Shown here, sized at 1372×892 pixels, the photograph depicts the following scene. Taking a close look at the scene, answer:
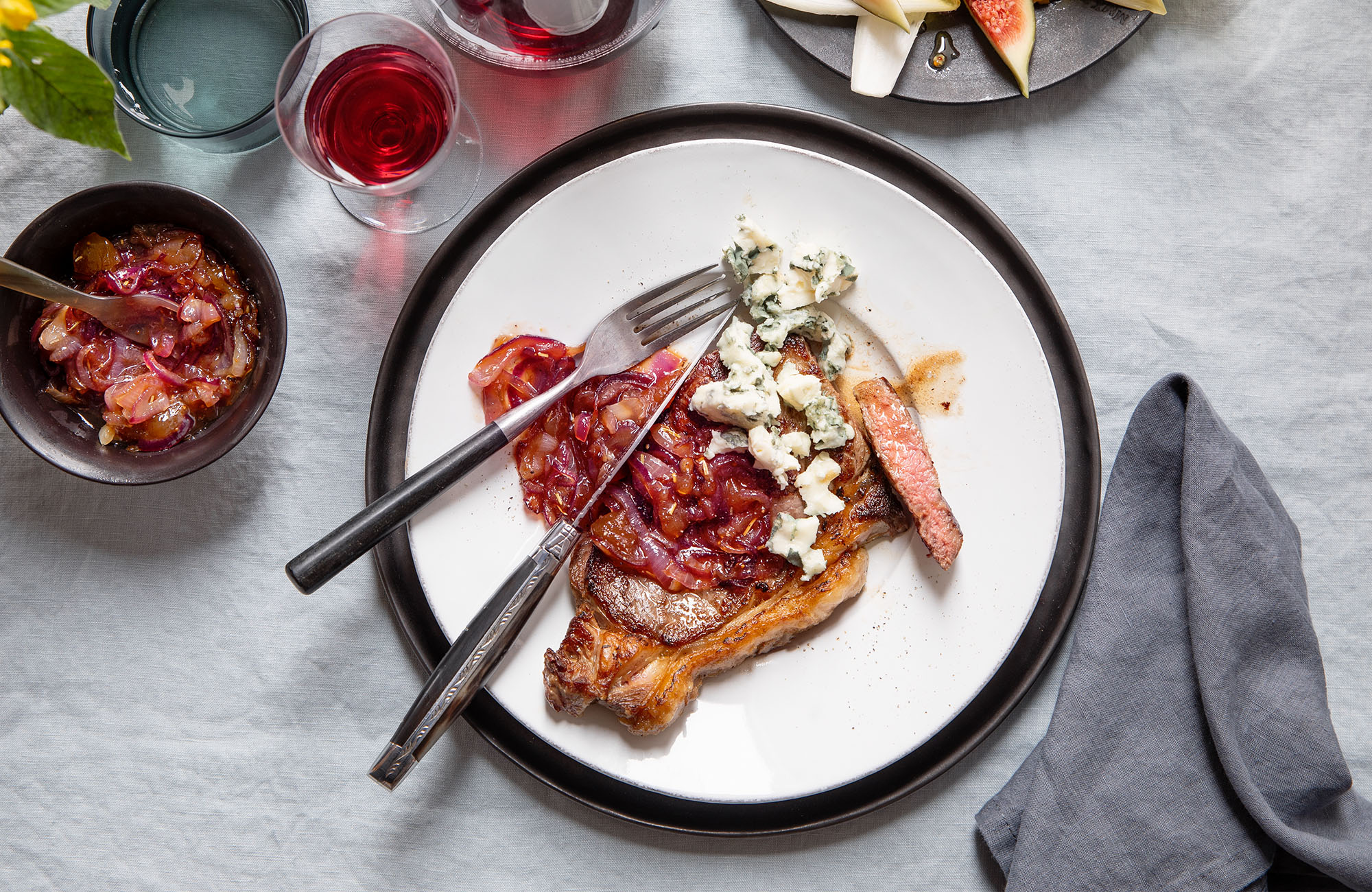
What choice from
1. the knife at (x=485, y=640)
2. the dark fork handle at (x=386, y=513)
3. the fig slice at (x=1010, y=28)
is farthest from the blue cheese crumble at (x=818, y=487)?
the fig slice at (x=1010, y=28)

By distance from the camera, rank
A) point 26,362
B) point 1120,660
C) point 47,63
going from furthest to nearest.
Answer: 1. point 1120,660
2. point 26,362
3. point 47,63

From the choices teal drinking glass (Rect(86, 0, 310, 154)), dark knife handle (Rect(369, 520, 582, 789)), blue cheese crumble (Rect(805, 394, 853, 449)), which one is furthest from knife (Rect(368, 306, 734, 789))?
teal drinking glass (Rect(86, 0, 310, 154))

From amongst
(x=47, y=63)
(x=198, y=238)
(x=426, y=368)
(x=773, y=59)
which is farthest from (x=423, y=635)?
(x=773, y=59)

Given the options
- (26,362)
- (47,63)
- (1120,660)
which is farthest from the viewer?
(1120,660)

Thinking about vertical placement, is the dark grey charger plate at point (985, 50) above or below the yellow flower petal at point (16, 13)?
below

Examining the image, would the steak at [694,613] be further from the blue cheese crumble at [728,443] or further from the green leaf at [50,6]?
the green leaf at [50,6]

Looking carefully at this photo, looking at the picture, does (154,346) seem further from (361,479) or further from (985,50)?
(985,50)

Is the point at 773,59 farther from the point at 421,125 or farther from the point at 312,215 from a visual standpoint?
the point at 312,215
